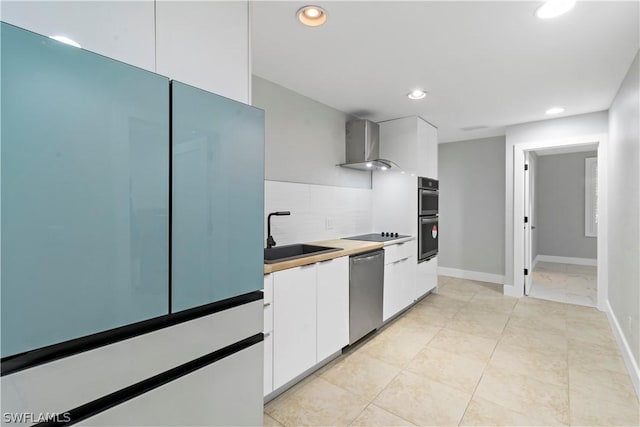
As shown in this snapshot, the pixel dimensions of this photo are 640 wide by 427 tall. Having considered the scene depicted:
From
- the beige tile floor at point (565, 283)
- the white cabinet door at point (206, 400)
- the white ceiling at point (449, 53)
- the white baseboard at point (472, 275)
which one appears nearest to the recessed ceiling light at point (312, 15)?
the white ceiling at point (449, 53)

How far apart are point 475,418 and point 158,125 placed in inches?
88.4

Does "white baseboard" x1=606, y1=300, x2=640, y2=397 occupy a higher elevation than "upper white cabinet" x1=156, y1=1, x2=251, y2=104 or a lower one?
lower

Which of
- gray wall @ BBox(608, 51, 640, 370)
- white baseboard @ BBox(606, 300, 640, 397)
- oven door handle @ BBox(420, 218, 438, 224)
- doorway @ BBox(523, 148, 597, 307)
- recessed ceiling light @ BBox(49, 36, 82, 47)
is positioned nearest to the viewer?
recessed ceiling light @ BBox(49, 36, 82, 47)

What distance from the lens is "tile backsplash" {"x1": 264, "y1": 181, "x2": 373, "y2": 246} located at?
8.84ft

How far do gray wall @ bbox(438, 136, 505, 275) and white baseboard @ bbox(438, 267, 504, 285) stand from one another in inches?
2.1

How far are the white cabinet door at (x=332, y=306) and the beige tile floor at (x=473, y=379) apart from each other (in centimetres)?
18

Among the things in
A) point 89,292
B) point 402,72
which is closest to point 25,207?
point 89,292

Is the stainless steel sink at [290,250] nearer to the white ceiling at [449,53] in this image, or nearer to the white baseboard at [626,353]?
the white ceiling at [449,53]

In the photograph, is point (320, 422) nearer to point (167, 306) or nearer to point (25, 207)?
point (167, 306)

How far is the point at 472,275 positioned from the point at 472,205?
1.20 m

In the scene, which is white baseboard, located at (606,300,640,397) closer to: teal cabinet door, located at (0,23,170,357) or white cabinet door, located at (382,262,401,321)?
white cabinet door, located at (382,262,401,321)

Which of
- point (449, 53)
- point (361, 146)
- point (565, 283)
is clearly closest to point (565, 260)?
point (565, 283)

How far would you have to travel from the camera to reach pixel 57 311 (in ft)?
2.78

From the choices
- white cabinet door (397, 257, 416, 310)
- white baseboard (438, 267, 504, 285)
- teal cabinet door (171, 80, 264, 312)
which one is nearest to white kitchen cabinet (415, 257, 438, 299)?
white cabinet door (397, 257, 416, 310)
